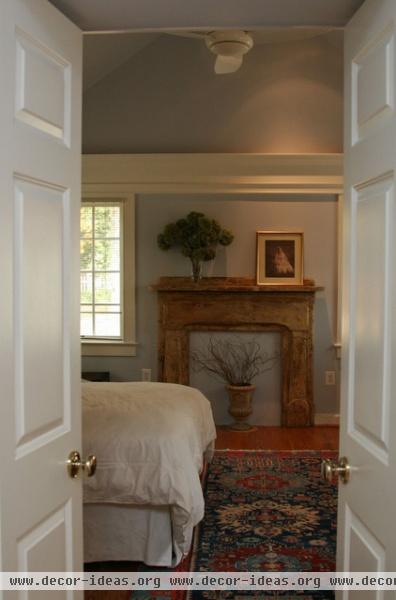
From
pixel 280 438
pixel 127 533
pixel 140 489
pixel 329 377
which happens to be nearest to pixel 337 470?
pixel 140 489

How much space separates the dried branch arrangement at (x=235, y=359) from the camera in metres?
6.06

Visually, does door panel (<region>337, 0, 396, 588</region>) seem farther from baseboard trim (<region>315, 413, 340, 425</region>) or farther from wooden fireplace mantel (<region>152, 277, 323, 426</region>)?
baseboard trim (<region>315, 413, 340, 425</region>)

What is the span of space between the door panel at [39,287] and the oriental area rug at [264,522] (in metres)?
1.46

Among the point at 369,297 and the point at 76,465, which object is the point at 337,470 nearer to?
the point at 369,297

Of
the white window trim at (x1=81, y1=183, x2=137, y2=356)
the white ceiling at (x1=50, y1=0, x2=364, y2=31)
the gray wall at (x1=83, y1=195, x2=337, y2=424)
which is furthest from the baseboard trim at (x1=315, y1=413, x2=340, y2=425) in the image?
the white ceiling at (x1=50, y1=0, x2=364, y2=31)

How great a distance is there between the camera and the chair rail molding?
19.6ft

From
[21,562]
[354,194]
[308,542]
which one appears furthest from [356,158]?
[308,542]

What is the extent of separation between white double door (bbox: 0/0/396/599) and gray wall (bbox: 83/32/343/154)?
4377mm

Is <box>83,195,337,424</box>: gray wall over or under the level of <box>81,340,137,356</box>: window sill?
over

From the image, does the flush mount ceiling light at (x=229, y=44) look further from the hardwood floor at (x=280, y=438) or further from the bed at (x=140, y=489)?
the hardwood floor at (x=280, y=438)

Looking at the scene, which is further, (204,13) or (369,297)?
(204,13)

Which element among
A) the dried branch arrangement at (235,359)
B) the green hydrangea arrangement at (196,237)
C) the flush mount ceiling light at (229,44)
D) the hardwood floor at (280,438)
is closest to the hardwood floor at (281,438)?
the hardwood floor at (280,438)

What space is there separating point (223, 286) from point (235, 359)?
72cm

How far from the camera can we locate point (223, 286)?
599cm
